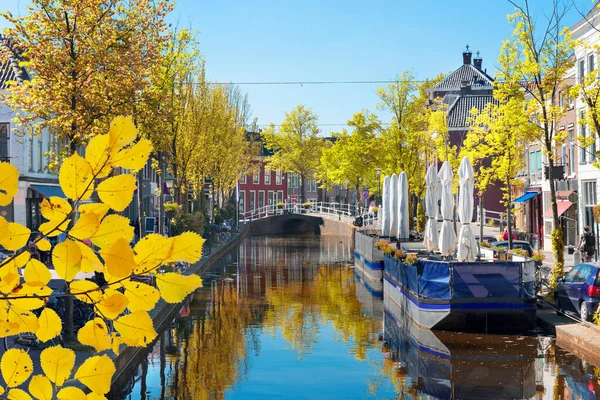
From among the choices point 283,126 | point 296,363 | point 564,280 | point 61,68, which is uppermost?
point 283,126

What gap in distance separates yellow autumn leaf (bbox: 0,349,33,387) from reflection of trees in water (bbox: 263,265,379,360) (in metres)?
13.3

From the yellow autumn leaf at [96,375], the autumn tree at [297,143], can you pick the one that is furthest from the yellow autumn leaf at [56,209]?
the autumn tree at [297,143]

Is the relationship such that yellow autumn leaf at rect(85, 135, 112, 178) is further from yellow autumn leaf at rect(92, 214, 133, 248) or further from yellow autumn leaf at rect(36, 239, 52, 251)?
yellow autumn leaf at rect(36, 239, 52, 251)

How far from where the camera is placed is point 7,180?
1.68 metres

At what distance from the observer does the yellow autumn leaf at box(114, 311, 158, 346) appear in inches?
67.1

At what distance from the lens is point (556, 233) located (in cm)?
1900

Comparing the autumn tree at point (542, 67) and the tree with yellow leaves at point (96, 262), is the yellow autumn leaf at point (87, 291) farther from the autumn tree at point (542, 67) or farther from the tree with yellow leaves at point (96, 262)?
the autumn tree at point (542, 67)

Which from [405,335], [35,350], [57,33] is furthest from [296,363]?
[57,33]

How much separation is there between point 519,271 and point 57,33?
10.4 m

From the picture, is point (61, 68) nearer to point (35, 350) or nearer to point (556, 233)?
point (35, 350)

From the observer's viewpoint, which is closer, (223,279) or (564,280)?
(564,280)

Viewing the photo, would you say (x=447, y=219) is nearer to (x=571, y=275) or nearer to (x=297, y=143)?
(x=571, y=275)

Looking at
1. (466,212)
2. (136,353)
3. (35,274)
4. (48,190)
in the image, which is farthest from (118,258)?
(48,190)

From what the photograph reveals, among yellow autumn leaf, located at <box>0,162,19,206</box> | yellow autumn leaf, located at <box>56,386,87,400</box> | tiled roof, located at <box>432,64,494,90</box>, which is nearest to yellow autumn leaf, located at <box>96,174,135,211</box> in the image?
yellow autumn leaf, located at <box>0,162,19,206</box>
